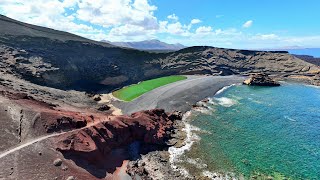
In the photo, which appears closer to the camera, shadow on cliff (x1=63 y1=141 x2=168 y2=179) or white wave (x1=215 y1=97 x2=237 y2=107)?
shadow on cliff (x1=63 y1=141 x2=168 y2=179)

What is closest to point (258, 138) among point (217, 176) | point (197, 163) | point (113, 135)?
point (197, 163)

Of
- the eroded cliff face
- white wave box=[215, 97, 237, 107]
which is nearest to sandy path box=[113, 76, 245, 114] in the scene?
white wave box=[215, 97, 237, 107]

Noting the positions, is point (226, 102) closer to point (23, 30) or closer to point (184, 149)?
point (184, 149)

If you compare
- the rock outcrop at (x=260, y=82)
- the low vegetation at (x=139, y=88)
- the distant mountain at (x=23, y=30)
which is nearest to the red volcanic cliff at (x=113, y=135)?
the low vegetation at (x=139, y=88)

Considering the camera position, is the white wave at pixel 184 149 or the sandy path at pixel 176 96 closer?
the white wave at pixel 184 149

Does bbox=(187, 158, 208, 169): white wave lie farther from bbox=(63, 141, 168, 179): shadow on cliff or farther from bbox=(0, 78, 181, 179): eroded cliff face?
bbox=(0, 78, 181, 179): eroded cliff face

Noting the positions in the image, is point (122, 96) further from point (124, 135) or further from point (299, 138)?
point (299, 138)

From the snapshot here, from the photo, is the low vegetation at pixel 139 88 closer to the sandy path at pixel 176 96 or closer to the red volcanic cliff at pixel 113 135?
the sandy path at pixel 176 96

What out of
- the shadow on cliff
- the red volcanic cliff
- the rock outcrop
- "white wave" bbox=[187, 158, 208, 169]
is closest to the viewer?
the shadow on cliff
